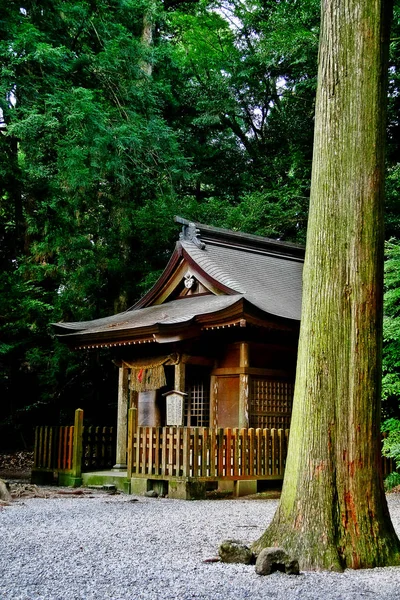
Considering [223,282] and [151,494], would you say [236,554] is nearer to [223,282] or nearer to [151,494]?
[151,494]

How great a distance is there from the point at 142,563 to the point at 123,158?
1217 cm

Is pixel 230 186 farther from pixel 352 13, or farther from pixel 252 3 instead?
pixel 352 13

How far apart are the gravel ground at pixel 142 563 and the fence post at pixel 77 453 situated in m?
4.23

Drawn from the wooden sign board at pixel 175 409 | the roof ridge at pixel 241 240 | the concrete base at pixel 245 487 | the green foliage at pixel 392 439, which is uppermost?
the roof ridge at pixel 241 240

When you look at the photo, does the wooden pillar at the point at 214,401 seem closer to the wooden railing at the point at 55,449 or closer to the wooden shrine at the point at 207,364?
the wooden shrine at the point at 207,364

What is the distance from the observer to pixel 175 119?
84.7 feet

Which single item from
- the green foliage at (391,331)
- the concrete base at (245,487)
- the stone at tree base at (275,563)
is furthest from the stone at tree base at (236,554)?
the green foliage at (391,331)

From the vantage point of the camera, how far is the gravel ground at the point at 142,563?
414 cm

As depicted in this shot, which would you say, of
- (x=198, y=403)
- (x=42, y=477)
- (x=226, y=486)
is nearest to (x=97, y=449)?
(x=42, y=477)

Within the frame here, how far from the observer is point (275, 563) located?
470 centimetres

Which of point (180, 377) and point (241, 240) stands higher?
point (241, 240)

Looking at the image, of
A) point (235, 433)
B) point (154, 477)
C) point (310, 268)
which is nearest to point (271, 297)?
point (235, 433)

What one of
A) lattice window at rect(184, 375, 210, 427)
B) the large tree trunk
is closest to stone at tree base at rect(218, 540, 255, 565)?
the large tree trunk

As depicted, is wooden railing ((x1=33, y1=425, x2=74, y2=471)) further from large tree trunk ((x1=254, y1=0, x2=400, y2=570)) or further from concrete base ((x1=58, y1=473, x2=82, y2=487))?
large tree trunk ((x1=254, y1=0, x2=400, y2=570))
